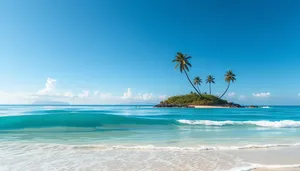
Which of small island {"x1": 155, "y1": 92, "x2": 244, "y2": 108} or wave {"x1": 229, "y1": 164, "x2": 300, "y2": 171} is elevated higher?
small island {"x1": 155, "y1": 92, "x2": 244, "y2": 108}

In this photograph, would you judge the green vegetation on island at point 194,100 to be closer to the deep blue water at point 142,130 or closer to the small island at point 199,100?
the small island at point 199,100

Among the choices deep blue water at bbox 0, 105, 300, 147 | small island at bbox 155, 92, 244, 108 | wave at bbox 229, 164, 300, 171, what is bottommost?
deep blue water at bbox 0, 105, 300, 147

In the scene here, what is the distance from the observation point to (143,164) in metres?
6.28

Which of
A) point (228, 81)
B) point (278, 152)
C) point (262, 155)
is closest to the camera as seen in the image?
point (262, 155)

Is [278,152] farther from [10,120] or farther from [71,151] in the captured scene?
[10,120]

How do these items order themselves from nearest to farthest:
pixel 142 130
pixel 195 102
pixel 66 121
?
1. pixel 142 130
2. pixel 66 121
3. pixel 195 102

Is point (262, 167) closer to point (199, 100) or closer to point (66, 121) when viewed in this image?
point (66, 121)

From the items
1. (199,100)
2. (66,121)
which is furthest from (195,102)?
(66,121)

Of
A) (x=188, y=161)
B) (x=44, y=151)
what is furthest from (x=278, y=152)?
(x=44, y=151)

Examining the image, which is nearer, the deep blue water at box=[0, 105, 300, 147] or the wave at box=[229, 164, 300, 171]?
the wave at box=[229, 164, 300, 171]

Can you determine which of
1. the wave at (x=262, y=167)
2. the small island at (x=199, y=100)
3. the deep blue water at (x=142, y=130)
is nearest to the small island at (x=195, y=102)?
the small island at (x=199, y=100)

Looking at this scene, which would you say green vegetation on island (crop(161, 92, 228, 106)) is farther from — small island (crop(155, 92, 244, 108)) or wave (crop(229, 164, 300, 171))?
wave (crop(229, 164, 300, 171))

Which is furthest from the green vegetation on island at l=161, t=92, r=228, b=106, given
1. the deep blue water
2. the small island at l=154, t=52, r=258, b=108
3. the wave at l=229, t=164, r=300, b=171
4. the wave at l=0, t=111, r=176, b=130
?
the wave at l=229, t=164, r=300, b=171

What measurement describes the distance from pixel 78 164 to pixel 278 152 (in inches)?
273
